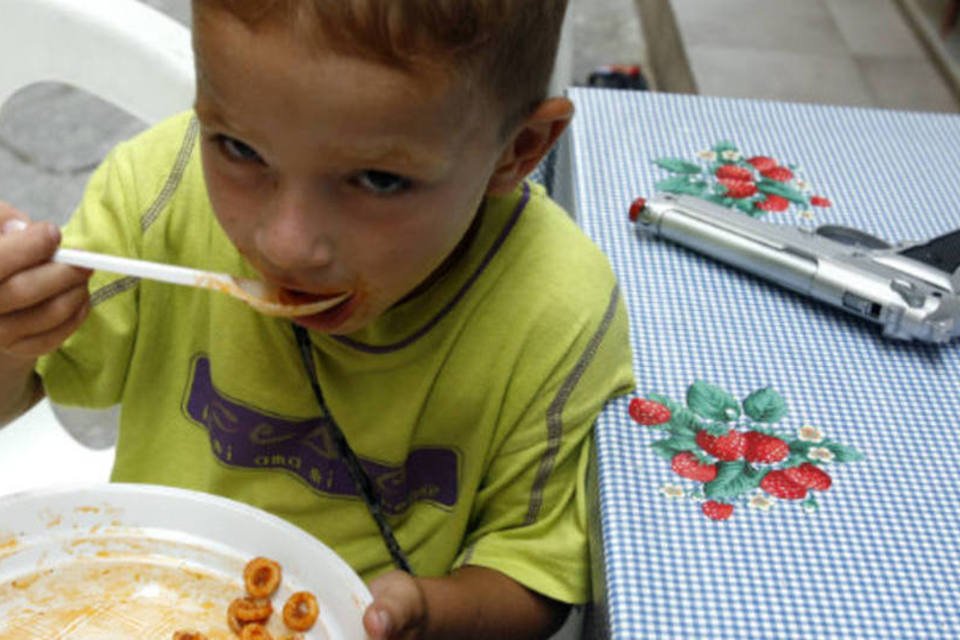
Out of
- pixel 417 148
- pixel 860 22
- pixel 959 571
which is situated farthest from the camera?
pixel 860 22

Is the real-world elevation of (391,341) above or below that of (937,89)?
above

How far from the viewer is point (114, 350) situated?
3.02 ft

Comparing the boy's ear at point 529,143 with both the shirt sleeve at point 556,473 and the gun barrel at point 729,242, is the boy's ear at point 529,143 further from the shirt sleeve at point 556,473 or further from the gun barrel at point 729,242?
the gun barrel at point 729,242

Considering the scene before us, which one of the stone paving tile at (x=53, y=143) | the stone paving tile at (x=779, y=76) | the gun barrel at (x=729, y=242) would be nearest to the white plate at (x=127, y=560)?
the gun barrel at (x=729, y=242)

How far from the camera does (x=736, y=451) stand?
86cm

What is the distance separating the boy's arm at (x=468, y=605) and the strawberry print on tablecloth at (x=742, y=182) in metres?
0.46

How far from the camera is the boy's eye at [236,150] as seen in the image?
2.22ft

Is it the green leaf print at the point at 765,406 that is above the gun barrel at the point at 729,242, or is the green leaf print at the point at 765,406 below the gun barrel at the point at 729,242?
below

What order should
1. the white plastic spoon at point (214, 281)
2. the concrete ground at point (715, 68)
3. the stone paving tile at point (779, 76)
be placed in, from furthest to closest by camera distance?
the stone paving tile at point (779, 76), the concrete ground at point (715, 68), the white plastic spoon at point (214, 281)

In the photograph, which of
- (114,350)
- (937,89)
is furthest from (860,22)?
(114,350)

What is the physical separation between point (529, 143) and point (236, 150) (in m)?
0.21

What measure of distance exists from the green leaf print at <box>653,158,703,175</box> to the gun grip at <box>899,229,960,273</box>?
0.25 meters

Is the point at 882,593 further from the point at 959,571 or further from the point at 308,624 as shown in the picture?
the point at 308,624

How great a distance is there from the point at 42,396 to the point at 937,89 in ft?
8.52
